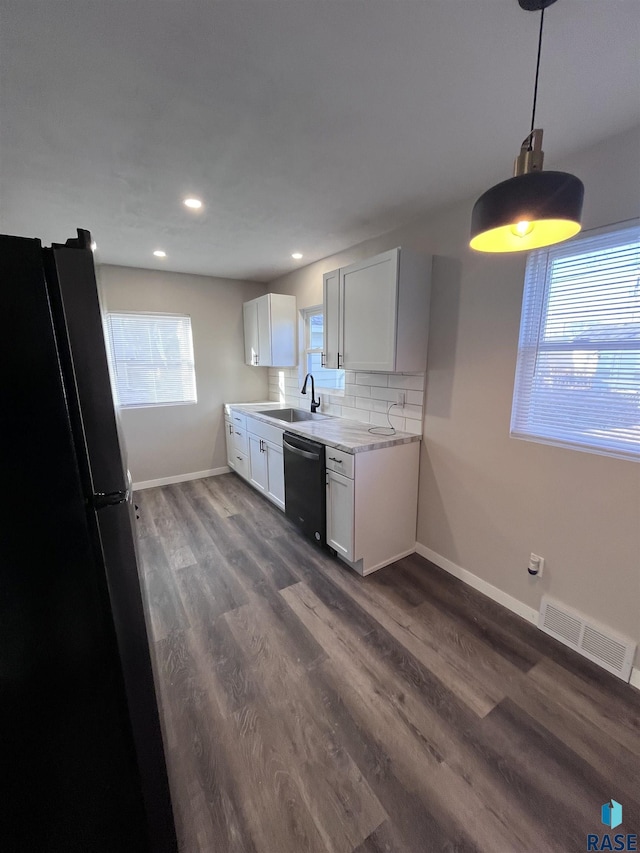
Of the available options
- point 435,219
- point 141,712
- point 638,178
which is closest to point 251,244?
point 435,219

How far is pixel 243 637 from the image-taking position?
1897mm

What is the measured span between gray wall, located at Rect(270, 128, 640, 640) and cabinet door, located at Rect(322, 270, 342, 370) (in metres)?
0.50

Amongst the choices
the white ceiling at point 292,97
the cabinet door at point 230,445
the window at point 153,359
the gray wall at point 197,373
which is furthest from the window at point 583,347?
the window at point 153,359

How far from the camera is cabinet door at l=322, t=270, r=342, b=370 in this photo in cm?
270

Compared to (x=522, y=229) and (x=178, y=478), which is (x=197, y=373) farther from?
(x=522, y=229)

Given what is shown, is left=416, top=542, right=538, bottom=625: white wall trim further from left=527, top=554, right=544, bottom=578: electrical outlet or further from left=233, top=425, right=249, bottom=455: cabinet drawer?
left=233, top=425, right=249, bottom=455: cabinet drawer

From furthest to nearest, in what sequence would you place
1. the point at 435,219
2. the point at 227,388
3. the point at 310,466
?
the point at 227,388, the point at 310,466, the point at 435,219

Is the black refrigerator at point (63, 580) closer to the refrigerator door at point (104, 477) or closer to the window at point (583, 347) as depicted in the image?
the refrigerator door at point (104, 477)

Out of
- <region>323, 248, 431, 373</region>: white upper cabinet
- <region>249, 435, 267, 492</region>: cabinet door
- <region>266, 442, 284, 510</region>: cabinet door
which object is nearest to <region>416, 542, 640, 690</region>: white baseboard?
<region>266, 442, 284, 510</region>: cabinet door

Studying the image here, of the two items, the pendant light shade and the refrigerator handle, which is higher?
the pendant light shade

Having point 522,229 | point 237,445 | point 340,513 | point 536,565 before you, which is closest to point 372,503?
point 340,513

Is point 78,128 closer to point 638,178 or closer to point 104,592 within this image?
point 104,592

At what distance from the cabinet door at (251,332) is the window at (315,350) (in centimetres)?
61

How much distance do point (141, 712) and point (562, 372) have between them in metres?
2.22
